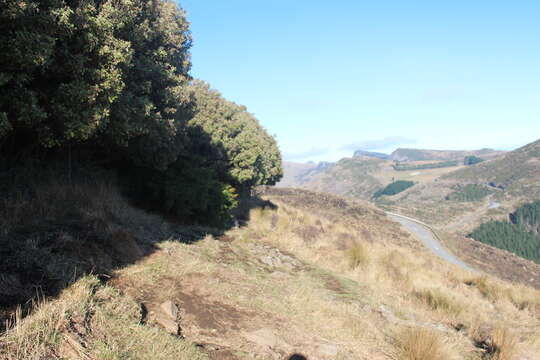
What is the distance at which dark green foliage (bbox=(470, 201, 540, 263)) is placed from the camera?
330 feet

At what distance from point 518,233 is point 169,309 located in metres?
135

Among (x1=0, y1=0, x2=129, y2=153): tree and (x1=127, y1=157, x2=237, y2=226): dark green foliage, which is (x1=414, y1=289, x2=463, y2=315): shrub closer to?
(x1=127, y1=157, x2=237, y2=226): dark green foliage

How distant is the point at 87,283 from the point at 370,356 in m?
4.13

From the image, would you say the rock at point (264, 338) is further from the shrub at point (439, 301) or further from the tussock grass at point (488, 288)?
the tussock grass at point (488, 288)

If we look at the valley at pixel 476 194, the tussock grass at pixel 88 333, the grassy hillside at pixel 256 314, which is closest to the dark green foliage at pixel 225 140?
the grassy hillside at pixel 256 314

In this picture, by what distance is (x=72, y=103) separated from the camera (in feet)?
21.0

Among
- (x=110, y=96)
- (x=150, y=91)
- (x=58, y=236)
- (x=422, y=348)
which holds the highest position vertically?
(x=150, y=91)

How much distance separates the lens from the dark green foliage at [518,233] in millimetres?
100562

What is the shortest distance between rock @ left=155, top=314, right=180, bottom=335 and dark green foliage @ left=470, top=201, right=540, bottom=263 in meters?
113

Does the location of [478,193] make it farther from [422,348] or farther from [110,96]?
[110,96]

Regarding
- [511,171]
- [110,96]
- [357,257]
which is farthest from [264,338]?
[511,171]

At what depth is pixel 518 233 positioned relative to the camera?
112 metres

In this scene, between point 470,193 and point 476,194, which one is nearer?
point 476,194

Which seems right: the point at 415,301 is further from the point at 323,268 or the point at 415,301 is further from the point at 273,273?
the point at 273,273
